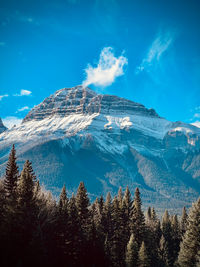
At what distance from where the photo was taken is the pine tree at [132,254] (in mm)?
61625

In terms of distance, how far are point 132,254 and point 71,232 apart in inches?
616

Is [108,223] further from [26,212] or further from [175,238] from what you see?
[175,238]

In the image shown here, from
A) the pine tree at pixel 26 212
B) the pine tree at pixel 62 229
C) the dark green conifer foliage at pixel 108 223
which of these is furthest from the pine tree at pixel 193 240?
the pine tree at pixel 26 212

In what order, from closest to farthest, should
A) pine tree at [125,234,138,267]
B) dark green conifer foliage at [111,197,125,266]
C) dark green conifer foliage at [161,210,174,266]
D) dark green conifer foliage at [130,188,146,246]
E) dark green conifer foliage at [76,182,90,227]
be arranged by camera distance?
pine tree at [125,234,138,267] → dark green conifer foliage at [76,182,90,227] → dark green conifer foliage at [111,197,125,266] → dark green conifer foliage at [130,188,146,246] → dark green conifer foliage at [161,210,174,266]

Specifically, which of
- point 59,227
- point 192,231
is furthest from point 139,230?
point 59,227

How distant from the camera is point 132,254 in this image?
61812 mm

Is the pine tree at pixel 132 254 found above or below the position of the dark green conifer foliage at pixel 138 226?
below

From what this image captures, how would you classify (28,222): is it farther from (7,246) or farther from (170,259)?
(170,259)

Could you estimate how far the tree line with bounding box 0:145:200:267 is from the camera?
40.5m

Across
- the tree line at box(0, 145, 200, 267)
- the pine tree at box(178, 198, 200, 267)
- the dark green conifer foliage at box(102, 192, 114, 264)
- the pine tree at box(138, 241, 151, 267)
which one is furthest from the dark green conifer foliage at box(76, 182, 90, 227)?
the pine tree at box(178, 198, 200, 267)

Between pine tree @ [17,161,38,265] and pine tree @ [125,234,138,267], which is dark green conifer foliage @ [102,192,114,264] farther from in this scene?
pine tree @ [17,161,38,265]

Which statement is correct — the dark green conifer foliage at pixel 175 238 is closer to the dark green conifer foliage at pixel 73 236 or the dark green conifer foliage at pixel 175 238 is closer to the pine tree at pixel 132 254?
the pine tree at pixel 132 254

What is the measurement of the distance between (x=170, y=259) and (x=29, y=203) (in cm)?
5897

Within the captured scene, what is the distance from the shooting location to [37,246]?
129 feet
